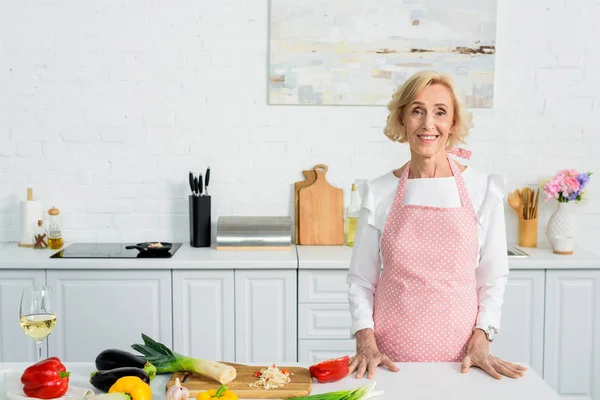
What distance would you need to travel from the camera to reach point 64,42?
3848 mm

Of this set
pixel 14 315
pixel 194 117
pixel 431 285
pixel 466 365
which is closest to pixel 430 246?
pixel 431 285

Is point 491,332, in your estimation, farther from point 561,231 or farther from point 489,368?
point 561,231

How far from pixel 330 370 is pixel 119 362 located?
1.76 feet

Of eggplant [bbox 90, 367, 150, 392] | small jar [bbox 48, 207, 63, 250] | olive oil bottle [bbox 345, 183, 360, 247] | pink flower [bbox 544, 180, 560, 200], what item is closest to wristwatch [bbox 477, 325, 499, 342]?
eggplant [bbox 90, 367, 150, 392]

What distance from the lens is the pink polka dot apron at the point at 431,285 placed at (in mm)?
2260

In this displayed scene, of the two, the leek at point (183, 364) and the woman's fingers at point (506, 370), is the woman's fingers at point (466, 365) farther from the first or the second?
the leek at point (183, 364)

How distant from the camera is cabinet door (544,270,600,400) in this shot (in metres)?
3.49

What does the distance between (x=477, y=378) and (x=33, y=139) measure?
2.86 m

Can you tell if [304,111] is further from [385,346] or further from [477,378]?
[477,378]

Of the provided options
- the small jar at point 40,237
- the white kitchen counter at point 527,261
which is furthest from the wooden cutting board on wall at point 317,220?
the small jar at point 40,237

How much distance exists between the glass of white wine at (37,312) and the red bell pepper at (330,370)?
689 mm

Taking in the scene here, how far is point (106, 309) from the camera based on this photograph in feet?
11.3

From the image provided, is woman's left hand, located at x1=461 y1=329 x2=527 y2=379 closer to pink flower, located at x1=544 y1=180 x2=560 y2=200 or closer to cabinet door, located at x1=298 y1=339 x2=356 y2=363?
cabinet door, located at x1=298 y1=339 x2=356 y2=363

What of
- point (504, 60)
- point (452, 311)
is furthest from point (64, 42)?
point (452, 311)
